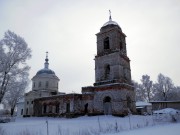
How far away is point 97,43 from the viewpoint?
91.6ft

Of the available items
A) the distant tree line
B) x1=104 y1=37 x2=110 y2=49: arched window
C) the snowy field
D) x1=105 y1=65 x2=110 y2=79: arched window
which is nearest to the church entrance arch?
x1=105 y1=65 x2=110 y2=79: arched window

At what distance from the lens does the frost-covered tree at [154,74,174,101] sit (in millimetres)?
51469

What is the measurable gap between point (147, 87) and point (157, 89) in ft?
9.65

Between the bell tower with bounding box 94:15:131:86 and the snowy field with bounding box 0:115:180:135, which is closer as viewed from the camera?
the snowy field with bounding box 0:115:180:135

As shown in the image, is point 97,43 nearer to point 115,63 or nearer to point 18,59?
point 115,63

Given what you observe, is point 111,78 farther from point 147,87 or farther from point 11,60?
point 147,87

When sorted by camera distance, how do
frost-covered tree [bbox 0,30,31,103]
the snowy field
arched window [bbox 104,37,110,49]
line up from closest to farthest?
the snowy field
frost-covered tree [bbox 0,30,31,103]
arched window [bbox 104,37,110,49]

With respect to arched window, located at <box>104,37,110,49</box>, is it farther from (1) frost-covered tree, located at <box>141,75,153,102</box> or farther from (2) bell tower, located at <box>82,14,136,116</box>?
(1) frost-covered tree, located at <box>141,75,153,102</box>

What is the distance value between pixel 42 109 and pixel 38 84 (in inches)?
295

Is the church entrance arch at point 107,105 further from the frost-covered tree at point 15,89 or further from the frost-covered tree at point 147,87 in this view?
the frost-covered tree at point 147,87

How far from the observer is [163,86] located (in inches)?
2042

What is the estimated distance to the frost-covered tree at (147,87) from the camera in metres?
52.0

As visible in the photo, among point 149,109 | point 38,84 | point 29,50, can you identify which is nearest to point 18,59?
point 29,50

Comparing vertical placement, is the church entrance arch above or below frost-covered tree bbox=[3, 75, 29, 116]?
below
